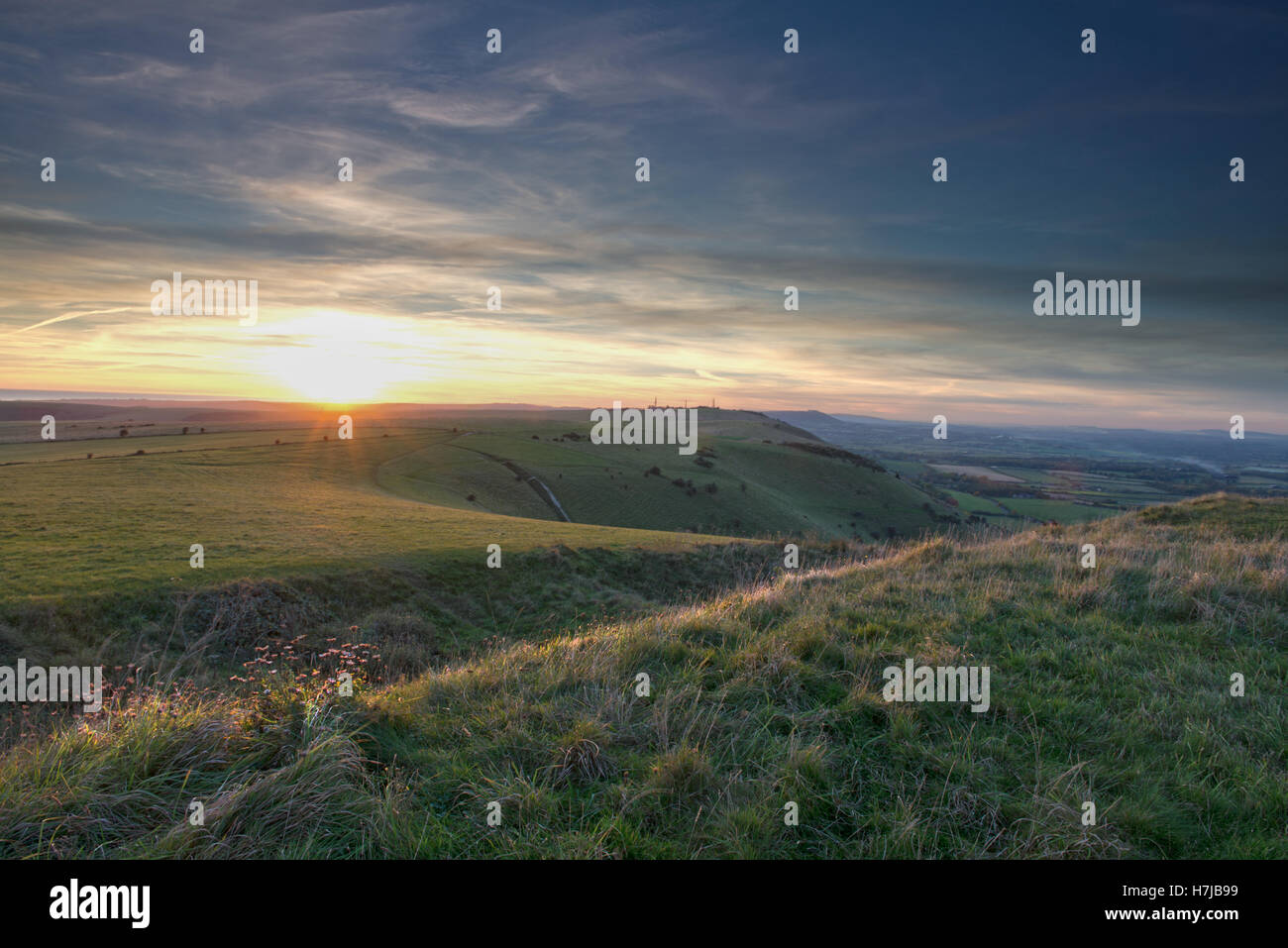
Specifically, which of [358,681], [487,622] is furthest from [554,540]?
[358,681]

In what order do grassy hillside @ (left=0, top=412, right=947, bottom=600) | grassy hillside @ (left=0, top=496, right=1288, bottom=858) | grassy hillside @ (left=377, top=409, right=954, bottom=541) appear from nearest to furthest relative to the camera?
grassy hillside @ (left=0, top=496, right=1288, bottom=858) < grassy hillside @ (left=0, top=412, right=947, bottom=600) < grassy hillside @ (left=377, top=409, right=954, bottom=541)

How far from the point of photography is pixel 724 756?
4648 millimetres

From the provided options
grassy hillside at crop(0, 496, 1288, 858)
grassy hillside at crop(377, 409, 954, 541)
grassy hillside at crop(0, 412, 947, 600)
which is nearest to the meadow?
grassy hillside at crop(0, 496, 1288, 858)

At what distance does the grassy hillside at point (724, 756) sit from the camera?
3.66 metres

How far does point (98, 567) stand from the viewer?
60.5 feet

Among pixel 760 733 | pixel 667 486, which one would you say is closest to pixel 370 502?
pixel 760 733

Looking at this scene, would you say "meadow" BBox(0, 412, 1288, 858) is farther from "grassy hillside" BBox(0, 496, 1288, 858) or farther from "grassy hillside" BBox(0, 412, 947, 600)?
"grassy hillside" BBox(0, 412, 947, 600)

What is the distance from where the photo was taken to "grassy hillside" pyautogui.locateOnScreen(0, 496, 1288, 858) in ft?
12.0

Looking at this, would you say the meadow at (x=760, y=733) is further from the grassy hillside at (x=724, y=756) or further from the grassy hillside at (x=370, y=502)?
the grassy hillside at (x=370, y=502)

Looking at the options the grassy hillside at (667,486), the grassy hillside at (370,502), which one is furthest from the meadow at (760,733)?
the grassy hillside at (667,486)
